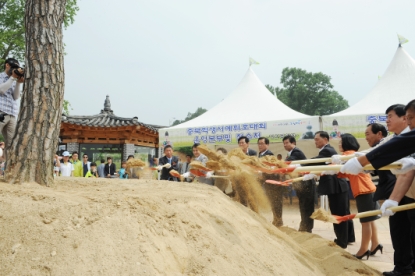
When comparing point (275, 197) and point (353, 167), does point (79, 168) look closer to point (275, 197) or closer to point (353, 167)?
point (275, 197)

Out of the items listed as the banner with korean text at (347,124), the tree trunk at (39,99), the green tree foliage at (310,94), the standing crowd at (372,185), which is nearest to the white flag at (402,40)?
the banner with korean text at (347,124)

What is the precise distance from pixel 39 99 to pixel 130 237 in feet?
4.85

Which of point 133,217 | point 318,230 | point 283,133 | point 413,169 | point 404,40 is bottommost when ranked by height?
point 318,230

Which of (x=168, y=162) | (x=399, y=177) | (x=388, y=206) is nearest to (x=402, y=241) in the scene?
(x=388, y=206)

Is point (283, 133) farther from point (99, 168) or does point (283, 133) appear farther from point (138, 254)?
point (138, 254)

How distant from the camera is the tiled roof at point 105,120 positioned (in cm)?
1236

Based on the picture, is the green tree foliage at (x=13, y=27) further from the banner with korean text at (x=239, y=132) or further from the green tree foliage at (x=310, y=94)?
the green tree foliage at (x=310, y=94)

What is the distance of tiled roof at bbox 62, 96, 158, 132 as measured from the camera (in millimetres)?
12359

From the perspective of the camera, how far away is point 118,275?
1626 mm

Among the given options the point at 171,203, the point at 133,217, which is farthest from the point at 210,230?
the point at 133,217

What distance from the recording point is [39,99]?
261 cm

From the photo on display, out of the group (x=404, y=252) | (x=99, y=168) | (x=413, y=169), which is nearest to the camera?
(x=413, y=169)

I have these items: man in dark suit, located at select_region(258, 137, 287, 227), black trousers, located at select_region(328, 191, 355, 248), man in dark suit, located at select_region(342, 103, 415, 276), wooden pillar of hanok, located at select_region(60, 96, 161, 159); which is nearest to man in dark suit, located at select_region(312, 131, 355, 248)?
black trousers, located at select_region(328, 191, 355, 248)

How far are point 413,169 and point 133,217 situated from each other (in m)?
2.20
